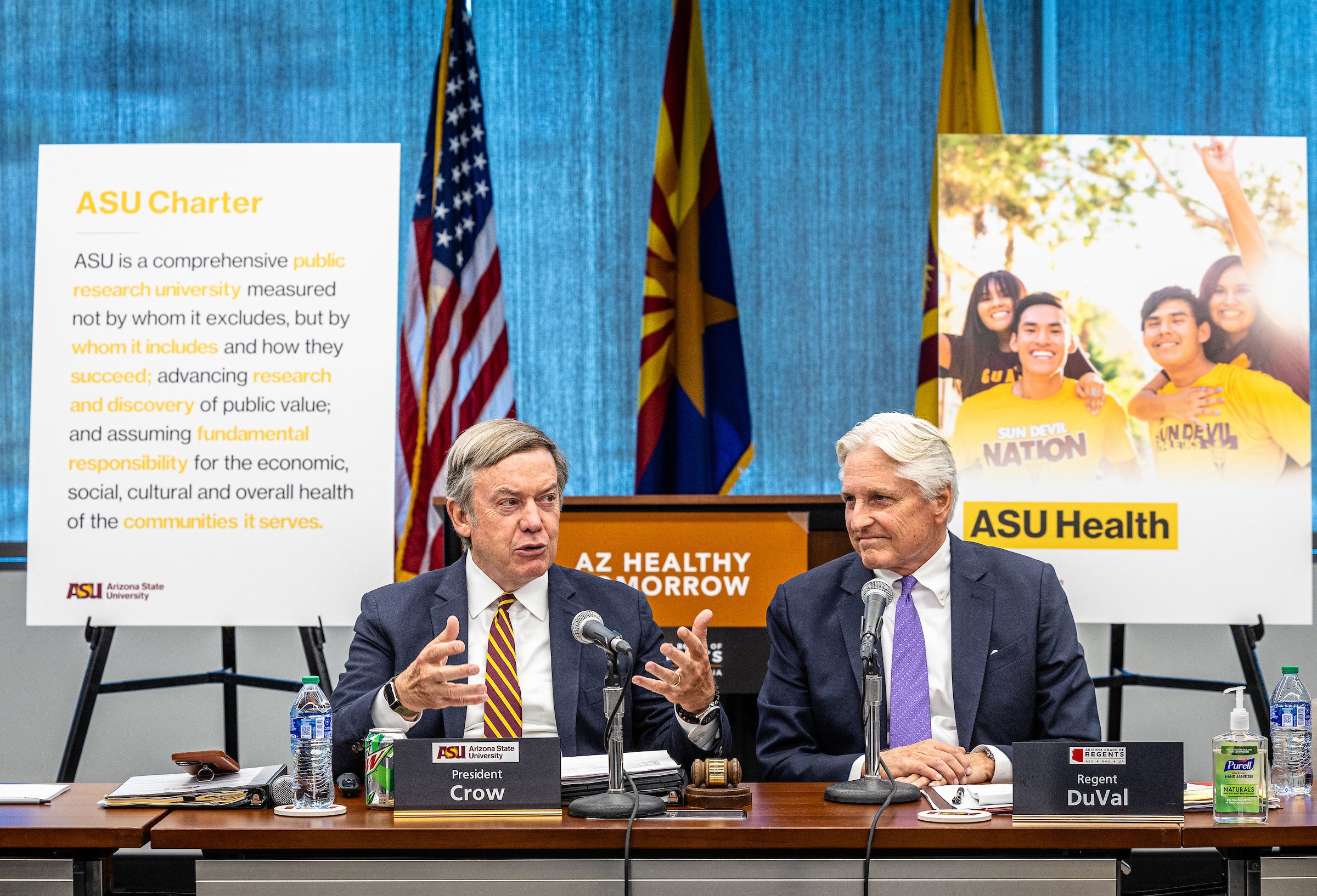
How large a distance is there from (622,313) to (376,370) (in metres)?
1.58

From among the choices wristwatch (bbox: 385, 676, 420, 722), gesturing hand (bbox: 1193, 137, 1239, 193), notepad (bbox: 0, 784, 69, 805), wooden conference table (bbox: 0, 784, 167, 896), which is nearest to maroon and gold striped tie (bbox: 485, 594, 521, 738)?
wristwatch (bbox: 385, 676, 420, 722)

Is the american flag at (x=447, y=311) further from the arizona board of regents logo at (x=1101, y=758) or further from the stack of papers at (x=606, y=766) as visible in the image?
the arizona board of regents logo at (x=1101, y=758)

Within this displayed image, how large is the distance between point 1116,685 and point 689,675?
2427 millimetres

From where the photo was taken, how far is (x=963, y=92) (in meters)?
4.72

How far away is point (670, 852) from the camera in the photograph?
197 cm

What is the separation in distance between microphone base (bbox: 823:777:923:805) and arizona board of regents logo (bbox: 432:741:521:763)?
1.90ft

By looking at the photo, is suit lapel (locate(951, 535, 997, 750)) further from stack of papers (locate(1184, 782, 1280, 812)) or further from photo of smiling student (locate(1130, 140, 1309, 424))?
photo of smiling student (locate(1130, 140, 1309, 424))

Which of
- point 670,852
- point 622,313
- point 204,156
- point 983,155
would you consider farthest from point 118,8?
point 670,852

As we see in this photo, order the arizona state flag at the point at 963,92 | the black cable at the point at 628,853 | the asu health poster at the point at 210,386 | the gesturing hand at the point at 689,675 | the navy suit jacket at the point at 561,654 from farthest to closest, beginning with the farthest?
1. the arizona state flag at the point at 963,92
2. the asu health poster at the point at 210,386
3. the navy suit jacket at the point at 561,654
4. the gesturing hand at the point at 689,675
5. the black cable at the point at 628,853

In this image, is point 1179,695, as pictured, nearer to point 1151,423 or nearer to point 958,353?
point 1151,423

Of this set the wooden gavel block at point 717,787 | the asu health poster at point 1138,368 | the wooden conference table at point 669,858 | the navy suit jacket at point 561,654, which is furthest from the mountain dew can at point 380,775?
the asu health poster at point 1138,368

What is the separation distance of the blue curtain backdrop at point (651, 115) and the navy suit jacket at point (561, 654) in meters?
2.41

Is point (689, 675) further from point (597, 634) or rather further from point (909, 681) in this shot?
point (909, 681)

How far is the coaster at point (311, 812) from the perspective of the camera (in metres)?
2.06
